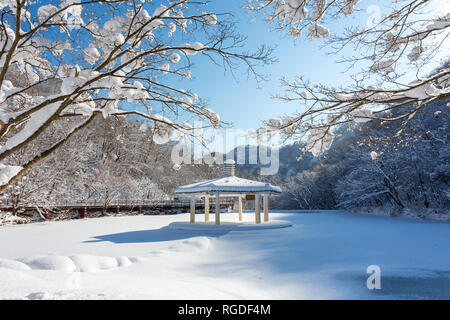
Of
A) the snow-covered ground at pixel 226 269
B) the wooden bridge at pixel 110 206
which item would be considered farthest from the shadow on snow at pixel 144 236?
the wooden bridge at pixel 110 206

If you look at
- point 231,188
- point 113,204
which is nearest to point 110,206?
point 113,204

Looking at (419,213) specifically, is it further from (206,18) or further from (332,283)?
(206,18)

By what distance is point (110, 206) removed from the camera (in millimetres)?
26375

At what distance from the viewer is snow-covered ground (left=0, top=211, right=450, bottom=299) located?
380 cm

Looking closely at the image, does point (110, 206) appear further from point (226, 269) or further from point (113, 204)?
point (226, 269)

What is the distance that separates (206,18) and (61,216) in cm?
2158

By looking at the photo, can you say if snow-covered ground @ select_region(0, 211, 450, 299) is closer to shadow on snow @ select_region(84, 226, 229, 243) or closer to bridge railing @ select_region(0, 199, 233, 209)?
shadow on snow @ select_region(84, 226, 229, 243)

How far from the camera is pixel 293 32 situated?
14.4ft

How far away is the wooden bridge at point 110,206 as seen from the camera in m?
19.0

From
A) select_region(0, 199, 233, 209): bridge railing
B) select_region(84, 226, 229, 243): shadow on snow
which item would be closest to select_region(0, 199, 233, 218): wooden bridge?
select_region(0, 199, 233, 209): bridge railing

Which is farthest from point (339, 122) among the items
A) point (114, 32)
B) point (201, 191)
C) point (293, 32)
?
point (201, 191)

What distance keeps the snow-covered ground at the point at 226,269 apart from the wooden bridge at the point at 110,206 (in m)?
10.6

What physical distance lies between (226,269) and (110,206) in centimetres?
2268

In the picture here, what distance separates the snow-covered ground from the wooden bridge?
10.6 meters
